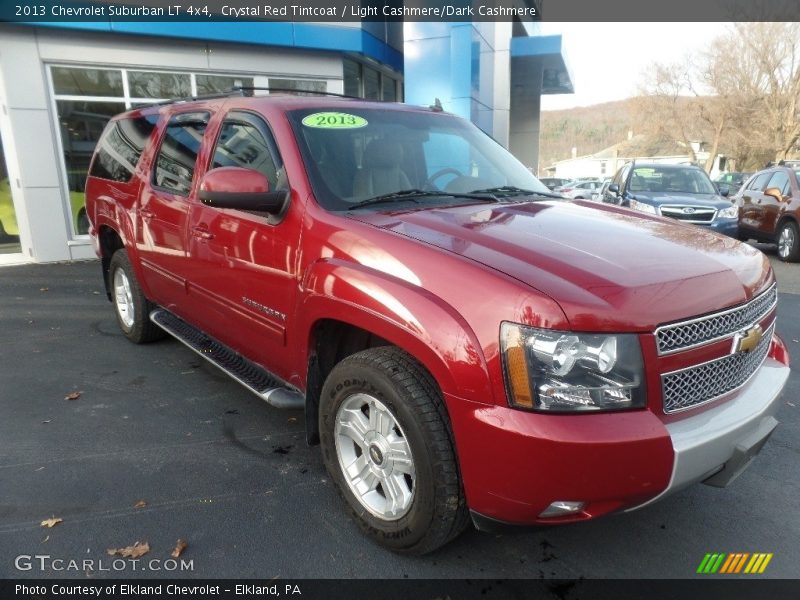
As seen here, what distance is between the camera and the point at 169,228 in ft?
13.2

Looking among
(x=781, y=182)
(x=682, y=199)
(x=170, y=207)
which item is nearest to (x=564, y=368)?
(x=170, y=207)

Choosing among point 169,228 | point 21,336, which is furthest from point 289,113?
point 21,336

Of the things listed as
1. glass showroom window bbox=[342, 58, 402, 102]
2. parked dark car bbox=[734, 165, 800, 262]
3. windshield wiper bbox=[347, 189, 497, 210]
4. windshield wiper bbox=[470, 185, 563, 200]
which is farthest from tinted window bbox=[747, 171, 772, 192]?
windshield wiper bbox=[347, 189, 497, 210]

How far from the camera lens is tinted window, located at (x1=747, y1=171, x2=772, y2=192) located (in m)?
11.6

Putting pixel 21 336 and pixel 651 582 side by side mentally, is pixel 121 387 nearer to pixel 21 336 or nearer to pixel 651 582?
pixel 21 336

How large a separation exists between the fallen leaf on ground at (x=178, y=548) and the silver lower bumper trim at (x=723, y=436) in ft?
6.22

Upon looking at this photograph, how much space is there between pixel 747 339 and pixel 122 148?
15.9 feet

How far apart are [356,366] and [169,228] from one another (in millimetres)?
2254

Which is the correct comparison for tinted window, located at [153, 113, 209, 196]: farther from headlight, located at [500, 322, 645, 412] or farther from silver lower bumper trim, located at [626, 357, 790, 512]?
silver lower bumper trim, located at [626, 357, 790, 512]

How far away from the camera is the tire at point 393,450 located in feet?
7.14

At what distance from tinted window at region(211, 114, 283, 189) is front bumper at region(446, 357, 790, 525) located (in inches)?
70.0

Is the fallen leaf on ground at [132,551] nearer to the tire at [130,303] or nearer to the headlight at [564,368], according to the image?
the headlight at [564,368]

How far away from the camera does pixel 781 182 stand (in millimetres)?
11047

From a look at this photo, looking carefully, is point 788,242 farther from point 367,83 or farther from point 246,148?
point 246,148
